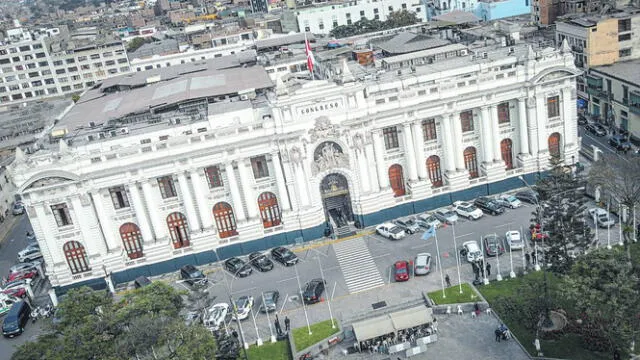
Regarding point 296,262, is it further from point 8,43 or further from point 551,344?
point 8,43

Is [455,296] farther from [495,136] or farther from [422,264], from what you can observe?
[495,136]

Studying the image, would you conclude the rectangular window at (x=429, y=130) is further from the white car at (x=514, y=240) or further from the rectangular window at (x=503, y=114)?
the white car at (x=514, y=240)

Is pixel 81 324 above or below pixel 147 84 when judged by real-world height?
below

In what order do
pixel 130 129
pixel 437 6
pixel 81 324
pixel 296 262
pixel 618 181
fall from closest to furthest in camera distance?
pixel 81 324
pixel 618 181
pixel 296 262
pixel 130 129
pixel 437 6

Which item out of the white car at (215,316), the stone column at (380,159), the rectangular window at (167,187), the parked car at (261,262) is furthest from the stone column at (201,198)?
the stone column at (380,159)

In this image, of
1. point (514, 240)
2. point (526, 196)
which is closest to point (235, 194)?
point (514, 240)

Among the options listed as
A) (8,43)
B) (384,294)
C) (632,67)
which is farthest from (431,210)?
(8,43)

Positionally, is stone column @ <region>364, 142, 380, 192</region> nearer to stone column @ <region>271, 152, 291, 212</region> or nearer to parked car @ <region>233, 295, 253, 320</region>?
stone column @ <region>271, 152, 291, 212</region>
